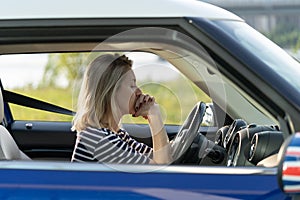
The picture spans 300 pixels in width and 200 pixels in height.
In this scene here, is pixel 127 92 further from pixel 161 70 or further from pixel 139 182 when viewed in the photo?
pixel 139 182

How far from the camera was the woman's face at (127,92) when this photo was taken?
3.11m

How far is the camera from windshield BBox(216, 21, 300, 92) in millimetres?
2615

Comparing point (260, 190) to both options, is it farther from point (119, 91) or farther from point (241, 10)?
point (241, 10)

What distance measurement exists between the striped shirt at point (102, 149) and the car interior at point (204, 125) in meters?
0.20

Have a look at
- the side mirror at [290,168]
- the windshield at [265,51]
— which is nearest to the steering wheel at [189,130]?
the windshield at [265,51]

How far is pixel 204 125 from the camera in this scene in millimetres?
3959

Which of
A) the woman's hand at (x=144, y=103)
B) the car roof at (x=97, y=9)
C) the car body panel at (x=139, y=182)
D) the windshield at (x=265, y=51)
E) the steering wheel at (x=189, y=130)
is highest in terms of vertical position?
the car roof at (x=97, y=9)

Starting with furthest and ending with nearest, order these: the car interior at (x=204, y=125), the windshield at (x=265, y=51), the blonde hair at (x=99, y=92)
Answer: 1. the blonde hair at (x=99, y=92)
2. the car interior at (x=204, y=125)
3. the windshield at (x=265, y=51)

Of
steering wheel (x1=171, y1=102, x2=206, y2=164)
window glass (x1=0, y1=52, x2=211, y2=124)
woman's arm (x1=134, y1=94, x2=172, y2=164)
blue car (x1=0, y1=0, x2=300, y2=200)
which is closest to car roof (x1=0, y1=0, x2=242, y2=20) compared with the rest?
blue car (x1=0, y1=0, x2=300, y2=200)


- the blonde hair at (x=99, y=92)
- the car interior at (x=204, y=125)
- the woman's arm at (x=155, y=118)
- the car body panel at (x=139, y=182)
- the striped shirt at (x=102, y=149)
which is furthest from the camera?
the woman's arm at (x=155, y=118)

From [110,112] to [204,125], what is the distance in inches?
38.4

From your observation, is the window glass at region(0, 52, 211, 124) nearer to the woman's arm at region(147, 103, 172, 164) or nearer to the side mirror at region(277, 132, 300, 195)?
the woman's arm at region(147, 103, 172, 164)

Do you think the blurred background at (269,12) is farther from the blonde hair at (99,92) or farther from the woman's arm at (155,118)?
the blonde hair at (99,92)

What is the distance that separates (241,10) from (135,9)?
13886 millimetres
